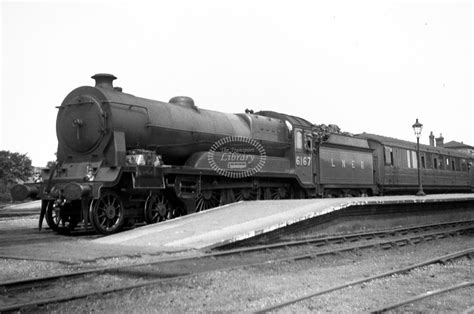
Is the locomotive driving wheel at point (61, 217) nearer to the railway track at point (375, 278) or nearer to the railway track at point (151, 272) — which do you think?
the railway track at point (151, 272)

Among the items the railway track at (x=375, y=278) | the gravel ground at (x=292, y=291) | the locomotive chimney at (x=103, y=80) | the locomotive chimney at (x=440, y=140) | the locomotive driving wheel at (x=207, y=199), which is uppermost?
the locomotive chimney at (x=440, y=140)

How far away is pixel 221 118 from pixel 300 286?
965cm

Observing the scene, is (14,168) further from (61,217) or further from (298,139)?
(61,217)

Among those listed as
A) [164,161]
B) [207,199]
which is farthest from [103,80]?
[207,199]

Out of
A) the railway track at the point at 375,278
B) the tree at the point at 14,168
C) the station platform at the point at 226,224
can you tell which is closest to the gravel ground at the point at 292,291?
the railway track at the point at 375,278

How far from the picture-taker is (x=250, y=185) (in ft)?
51.1

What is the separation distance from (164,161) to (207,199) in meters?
1.72

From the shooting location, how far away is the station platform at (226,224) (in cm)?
945

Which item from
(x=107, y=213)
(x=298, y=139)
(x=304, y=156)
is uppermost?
(x=298, y=139)

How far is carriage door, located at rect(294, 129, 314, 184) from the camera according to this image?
1697cm

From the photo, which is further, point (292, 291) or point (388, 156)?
point (388, 156)

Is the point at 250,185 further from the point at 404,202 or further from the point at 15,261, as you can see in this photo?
the point at 15,261

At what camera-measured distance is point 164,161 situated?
1399 centimetres

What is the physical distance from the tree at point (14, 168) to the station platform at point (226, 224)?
39.1 metres
